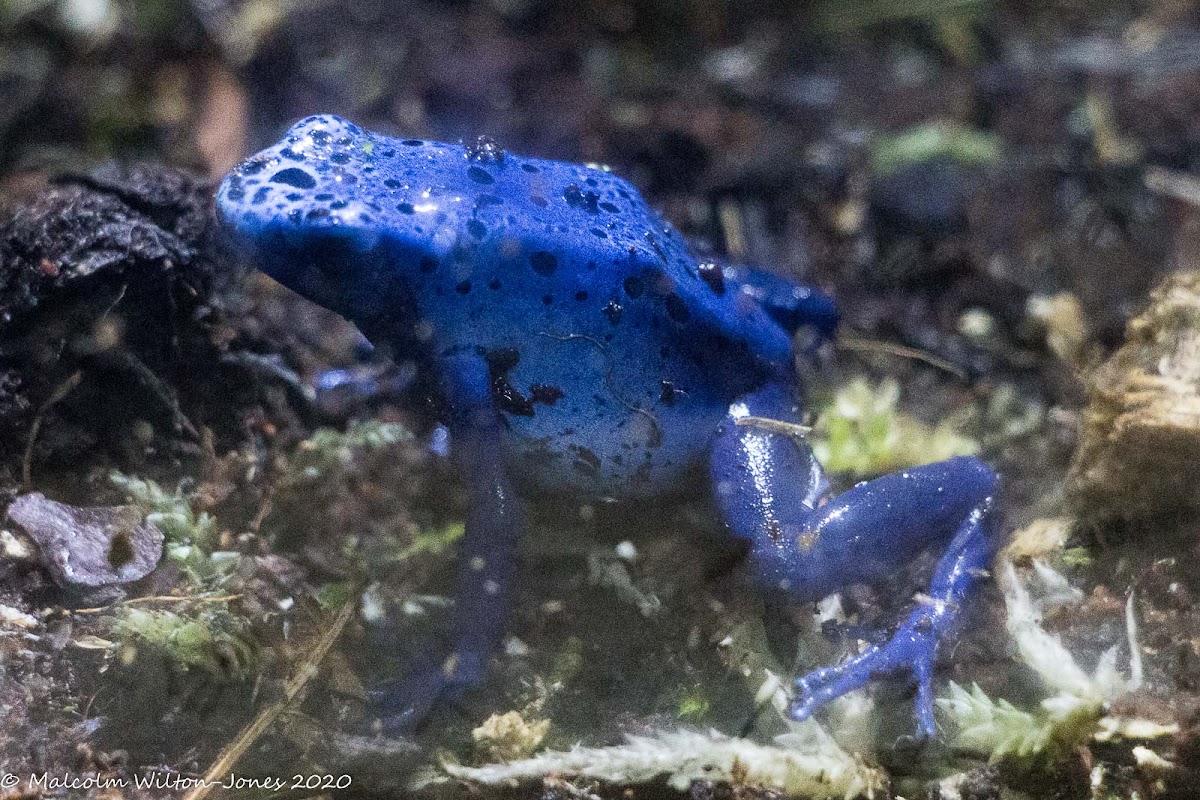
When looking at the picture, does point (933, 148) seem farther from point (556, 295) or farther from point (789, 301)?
point (556, 295)

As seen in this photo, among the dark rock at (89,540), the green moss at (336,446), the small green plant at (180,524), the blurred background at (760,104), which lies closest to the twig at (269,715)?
the small green plant at (180,524)

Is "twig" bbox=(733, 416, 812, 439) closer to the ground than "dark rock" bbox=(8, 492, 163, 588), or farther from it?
farther from it

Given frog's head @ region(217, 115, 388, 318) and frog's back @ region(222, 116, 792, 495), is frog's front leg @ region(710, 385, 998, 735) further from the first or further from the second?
frog's head @ region(217, 115, 388, 318)

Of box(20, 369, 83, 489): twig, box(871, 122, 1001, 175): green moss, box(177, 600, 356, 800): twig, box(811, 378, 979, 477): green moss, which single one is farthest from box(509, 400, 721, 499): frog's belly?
box(871, 122, 1001, 175): green moss

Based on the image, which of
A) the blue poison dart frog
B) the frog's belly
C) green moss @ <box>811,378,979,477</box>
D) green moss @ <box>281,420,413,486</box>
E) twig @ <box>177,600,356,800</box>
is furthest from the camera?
green moss @ <box>811,378,979,477</box>

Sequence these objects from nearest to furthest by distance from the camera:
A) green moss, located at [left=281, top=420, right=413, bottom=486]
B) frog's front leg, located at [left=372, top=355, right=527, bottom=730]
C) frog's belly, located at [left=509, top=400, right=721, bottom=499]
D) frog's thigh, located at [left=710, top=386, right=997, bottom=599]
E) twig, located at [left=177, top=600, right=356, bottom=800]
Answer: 1. twig, located at [left=177, top=600, right=356, bottom=800]
2. frog's front leg, located at [left=372, top=355, right=527, bottom=730]
3. frog's thigh, located at [left=710, top=386, right=997, bottom=599]
4. frog's belly, located at [left=509, top=400, right=721, bottom=499]
5. green moss, located at [left=281, top=420, right=413, bottom=486]

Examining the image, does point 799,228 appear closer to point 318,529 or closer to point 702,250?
point 702,250

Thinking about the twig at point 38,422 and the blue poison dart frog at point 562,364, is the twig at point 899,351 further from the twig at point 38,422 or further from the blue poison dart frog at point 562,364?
the twig at point 38,422
